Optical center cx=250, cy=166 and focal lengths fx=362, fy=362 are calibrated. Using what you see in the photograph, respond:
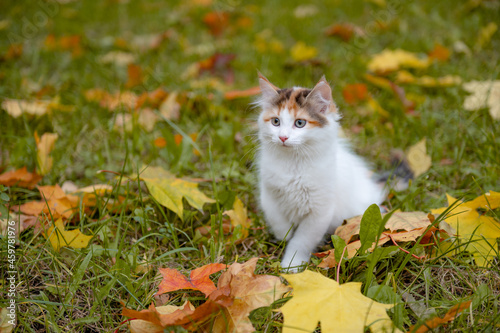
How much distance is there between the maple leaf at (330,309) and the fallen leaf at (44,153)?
144 centimetres

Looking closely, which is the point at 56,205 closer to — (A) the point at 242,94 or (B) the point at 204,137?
(B) the point at 204,137

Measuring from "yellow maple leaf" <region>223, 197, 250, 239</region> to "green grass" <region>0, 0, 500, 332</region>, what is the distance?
0.05 m

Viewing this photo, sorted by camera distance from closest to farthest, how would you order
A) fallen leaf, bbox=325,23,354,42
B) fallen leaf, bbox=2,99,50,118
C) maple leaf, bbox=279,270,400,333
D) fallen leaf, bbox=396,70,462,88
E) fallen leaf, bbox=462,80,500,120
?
maple leaf, bbox=279,270,400,333 < fallen leaf, bbox=462,80,500,120 < fallen leaf, bbox=2,99,50,118 < fallen leaf, bbox=396,70,462,88 < fallen leaf, bbox=325,23,354,42

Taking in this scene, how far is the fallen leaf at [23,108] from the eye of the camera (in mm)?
2182

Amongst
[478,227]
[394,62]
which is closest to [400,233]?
[478,227]

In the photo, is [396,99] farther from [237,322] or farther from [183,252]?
[237,322]

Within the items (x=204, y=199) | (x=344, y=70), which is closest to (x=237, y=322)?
(x=204, y=199)

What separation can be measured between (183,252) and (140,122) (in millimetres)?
1182

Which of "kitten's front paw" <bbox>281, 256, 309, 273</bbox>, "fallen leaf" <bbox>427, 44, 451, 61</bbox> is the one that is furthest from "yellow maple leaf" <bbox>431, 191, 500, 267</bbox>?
"fallen leaf" <bbox>427, 44, 451, 61</bbox>

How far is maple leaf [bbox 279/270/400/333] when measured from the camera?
3.06 ft

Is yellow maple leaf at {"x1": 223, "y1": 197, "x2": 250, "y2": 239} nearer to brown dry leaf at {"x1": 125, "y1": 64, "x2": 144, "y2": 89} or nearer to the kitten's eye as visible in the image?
the kitten's eye

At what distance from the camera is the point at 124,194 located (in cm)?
164

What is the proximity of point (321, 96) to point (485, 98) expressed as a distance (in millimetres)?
1298

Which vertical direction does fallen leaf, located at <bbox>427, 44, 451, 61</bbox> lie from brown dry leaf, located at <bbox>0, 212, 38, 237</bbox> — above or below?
above
